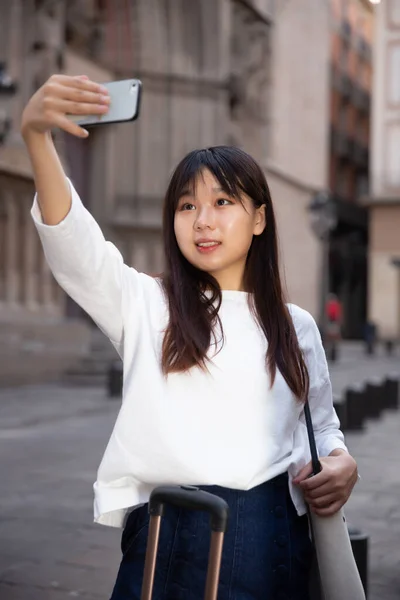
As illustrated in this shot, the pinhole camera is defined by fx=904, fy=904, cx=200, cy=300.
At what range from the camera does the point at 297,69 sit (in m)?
31.7

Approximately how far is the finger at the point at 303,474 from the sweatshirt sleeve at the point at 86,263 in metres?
0.50

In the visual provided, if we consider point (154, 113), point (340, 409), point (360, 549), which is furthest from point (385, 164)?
point (360, 549)

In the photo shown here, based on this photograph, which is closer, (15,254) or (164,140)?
(15,254)

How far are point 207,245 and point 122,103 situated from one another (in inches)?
18.9

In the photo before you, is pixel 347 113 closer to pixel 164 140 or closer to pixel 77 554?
pixel 164 140

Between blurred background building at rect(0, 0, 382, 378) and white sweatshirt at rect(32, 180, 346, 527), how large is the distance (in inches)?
407

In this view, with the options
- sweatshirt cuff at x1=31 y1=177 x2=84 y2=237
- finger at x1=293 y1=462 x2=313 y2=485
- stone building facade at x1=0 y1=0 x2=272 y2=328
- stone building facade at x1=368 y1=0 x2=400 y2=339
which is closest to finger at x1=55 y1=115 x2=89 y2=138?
sweatshirt cuff at x1=31 y1=177 x2=84 y2=237

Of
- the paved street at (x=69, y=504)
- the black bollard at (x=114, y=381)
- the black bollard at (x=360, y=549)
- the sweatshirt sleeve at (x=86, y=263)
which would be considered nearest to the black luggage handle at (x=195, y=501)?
the sweatshirt sleeve at (x=86, y=263)

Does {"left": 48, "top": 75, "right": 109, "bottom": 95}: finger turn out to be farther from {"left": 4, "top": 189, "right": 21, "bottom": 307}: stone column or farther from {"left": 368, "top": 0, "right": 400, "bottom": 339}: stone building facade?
{"left": 368, "top": 0, "right": 400, "bottom": 339}: stone building facade

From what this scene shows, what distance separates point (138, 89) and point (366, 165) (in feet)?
151

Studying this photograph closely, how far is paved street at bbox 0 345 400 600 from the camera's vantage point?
4.14m

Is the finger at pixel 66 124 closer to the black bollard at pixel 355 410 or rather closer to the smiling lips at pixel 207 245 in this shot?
the smiling lips at pixel 207 245

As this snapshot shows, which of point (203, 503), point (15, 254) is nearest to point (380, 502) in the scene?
point (203, 503)

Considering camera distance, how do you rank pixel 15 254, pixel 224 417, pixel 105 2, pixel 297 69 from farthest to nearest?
pixel 297 69
pixel 105 2
pixel 15 254
pixel 224 417
